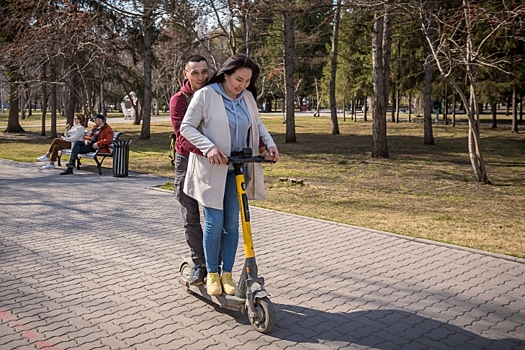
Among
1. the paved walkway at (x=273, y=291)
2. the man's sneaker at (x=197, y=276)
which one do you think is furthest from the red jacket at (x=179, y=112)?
the paved walkway at (x=273, y=291)

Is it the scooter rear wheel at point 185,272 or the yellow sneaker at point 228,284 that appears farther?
the scooter rear wheel at point 185,272

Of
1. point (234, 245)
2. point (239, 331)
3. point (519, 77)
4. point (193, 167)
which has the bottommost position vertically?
point (239, 331)

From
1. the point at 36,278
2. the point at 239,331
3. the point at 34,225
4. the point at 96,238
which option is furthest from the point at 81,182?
the point at 239,331

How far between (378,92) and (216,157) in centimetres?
1283

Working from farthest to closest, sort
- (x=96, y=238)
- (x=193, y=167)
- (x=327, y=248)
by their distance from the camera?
(x=96, y=238)
(x=327, y=248)
(x=193, y=167)

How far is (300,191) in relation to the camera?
10.8 metres

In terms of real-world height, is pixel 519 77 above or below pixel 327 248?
above

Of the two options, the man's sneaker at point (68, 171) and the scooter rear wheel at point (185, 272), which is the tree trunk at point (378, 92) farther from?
the scooter rear wheel at point (185, 272)

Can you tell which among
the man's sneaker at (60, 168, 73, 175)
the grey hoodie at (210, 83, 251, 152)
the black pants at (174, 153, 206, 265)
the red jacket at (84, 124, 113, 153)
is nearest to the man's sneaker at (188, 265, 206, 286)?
the black pants at (174, 153, 206, 265)

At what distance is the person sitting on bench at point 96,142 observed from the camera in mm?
13727

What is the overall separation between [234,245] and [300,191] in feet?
20.7

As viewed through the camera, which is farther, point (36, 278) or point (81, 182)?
point (81, 182)

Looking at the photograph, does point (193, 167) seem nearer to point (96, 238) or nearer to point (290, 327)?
point (290, 327)

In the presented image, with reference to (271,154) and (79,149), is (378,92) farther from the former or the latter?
(271,154)
